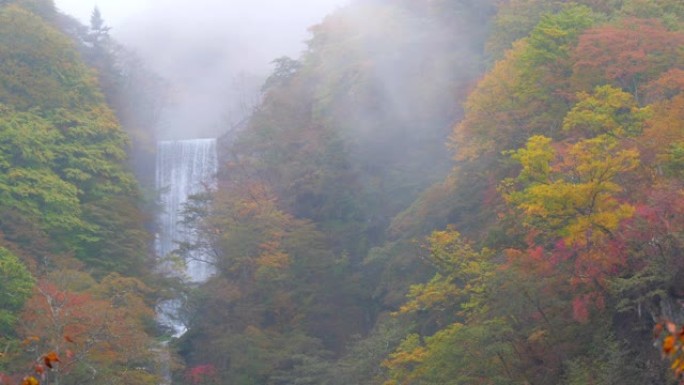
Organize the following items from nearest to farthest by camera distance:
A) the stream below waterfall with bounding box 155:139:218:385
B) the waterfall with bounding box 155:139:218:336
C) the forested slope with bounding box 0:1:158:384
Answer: the forested slope with bounding box 0:1:158:384 → the stream below waterfall with bounding box 155:139:218:385 → the waterfall with bounding box 155:139:218:336

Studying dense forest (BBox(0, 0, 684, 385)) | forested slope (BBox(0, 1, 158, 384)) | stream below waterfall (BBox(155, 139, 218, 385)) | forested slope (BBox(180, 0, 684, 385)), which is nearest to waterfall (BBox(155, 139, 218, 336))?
stream below waterfall (BBox(155, 139, 218, 385))

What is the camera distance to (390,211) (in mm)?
31484

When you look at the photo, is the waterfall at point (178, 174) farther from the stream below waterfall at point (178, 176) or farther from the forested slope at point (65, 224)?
the forested slope at point (65, 224)

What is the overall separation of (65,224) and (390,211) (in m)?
11.1

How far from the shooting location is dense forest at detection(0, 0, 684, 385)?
16391 mm

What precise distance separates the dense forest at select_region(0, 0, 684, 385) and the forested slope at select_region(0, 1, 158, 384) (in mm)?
83

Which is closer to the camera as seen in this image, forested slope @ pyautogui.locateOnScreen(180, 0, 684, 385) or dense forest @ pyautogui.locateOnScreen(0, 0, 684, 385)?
forested slope @ pyautogui.locateOnScreen(180, 0, 684, 385)

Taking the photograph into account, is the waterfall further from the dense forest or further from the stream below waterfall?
the dense forest

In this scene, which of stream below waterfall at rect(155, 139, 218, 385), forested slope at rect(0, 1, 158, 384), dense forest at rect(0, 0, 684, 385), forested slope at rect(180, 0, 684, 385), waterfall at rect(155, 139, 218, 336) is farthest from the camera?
waterfall at rect(155, 139, 218, 336)

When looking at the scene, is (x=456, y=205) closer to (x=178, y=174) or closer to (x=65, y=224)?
(x=65, y=224)

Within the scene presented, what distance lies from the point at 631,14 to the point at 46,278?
1808 centimetres

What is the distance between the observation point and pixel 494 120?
80.7ft

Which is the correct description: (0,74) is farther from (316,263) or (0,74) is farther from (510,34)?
(510,34)

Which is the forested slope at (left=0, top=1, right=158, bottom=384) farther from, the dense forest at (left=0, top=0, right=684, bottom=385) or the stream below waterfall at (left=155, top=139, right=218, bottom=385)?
the stream below waterfall at (left=155, top=139, right=218, bottom=385)
